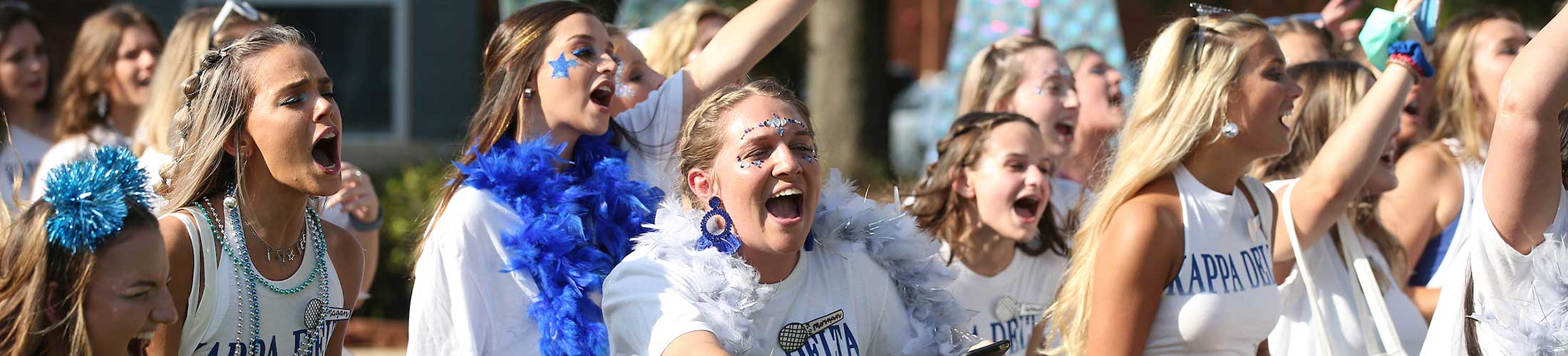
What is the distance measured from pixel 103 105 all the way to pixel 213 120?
9.81 feet

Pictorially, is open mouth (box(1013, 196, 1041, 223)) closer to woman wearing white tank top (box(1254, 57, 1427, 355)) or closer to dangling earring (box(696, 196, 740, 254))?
woman wearing white tank top (box(1254, 57, 1427, 355))

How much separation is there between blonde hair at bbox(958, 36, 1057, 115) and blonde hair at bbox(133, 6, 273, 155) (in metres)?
2.58

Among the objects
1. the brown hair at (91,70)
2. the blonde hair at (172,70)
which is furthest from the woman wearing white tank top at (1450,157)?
the brown hair at (91,70)

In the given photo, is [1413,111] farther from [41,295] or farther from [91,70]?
[91,70]

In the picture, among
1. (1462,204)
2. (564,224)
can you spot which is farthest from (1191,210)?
(1462,204)

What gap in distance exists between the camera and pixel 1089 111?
17.2 feet

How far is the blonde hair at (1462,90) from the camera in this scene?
15.1ft

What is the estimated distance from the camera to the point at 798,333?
9.03 feet

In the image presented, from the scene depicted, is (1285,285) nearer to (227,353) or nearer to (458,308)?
(458,308)

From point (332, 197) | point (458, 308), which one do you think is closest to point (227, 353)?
point (458, 308)

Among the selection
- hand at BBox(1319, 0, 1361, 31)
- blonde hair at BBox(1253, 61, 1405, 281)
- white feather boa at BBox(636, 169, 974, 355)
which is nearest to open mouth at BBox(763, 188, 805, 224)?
white feather boa at BBox(636, 169, 974, 355)

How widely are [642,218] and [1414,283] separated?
9.01 feet

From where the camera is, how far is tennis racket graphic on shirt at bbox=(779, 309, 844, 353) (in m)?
2.74

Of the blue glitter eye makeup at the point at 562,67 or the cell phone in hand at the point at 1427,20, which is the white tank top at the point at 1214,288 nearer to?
the cell phone in hand at the point at 1427,20
